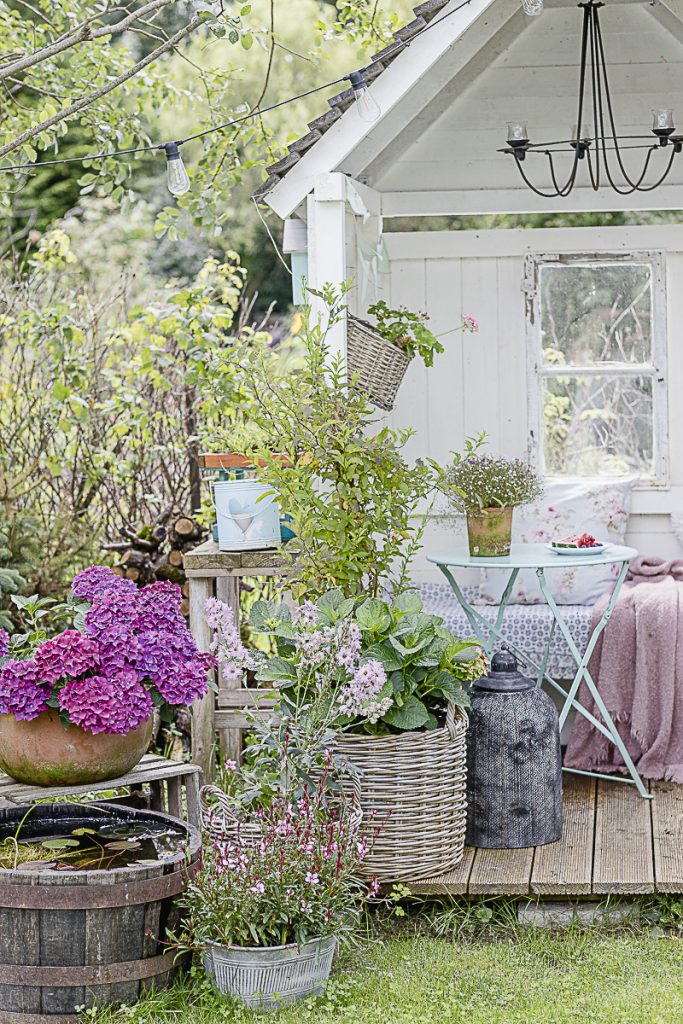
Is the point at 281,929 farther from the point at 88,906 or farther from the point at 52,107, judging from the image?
the point at 52,107

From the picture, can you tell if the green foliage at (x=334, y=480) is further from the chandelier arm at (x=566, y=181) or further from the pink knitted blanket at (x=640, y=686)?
the chandelier arm at (x=566, y=181)

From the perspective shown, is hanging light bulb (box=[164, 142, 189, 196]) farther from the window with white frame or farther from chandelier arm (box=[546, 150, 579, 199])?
the window with white frame

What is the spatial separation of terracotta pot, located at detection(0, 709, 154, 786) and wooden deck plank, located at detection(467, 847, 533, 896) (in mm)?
1069

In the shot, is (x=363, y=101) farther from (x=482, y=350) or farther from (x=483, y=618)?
(x=483, y=618)

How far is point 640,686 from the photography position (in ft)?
14.5

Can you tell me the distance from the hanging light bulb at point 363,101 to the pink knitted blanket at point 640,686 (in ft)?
6.33

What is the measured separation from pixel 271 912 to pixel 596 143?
3.25 m

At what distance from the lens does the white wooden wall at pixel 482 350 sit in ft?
17.2

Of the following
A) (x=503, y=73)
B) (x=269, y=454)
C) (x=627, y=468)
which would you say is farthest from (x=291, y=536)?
(x=503, y=73)

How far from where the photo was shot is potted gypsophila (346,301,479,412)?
167 inches

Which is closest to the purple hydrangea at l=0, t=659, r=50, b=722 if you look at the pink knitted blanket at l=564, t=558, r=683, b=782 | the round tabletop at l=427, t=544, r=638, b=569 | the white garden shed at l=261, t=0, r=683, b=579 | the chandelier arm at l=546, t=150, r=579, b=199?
the round tabletop at l=427, t=544, r=638, b=569

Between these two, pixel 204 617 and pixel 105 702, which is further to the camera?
pixel 204 617

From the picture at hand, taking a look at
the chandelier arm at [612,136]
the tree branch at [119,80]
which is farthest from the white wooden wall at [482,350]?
the tree branch at [119,80]

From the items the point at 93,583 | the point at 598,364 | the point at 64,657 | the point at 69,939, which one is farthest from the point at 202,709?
the point at 598,364
